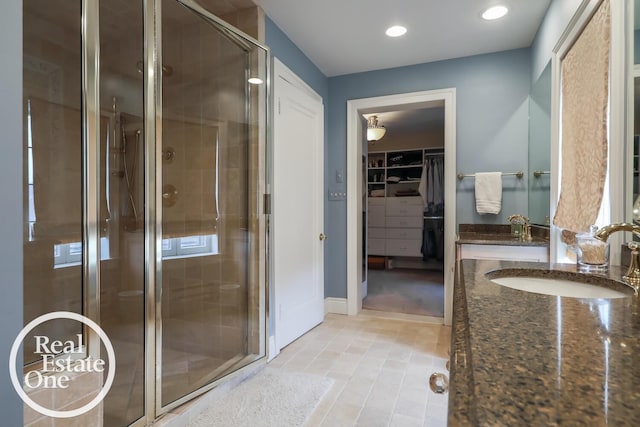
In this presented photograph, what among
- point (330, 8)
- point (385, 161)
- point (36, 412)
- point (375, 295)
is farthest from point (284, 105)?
point (385, 161)

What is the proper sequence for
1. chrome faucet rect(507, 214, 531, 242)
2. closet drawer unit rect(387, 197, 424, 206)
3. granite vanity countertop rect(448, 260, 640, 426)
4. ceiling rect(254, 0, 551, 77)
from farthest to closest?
closet drawer unit rect(387, 197, 424, 206), chrome faucet rect(507, 214, 531, 242), ceiling rect(254, 0, 551, 77), granite vanity countertop rect(448, 260, 640, 426)

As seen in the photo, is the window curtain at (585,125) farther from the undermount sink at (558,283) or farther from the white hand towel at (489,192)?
the white hand towel at (489,192)

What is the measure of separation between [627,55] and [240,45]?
2173 millimetres

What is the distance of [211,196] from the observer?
266 cm

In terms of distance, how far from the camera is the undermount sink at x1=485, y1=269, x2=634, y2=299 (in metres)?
1.07

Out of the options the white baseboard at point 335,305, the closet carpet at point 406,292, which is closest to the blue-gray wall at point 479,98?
the closet carpet at point 406,292

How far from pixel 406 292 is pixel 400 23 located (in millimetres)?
3251

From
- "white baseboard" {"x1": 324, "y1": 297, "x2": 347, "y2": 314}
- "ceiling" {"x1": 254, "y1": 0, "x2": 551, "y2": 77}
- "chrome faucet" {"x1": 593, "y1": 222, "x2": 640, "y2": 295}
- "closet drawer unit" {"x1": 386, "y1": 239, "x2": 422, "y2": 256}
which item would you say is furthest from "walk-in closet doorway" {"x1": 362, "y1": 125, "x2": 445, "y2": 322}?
"chrome faucet" {"x1": 593, "y1": 222, "x2": 640, "y2": 295}

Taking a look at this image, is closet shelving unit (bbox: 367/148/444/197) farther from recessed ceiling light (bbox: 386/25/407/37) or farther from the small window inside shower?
the small window inside shower

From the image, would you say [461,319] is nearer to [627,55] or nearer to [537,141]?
[627,55]

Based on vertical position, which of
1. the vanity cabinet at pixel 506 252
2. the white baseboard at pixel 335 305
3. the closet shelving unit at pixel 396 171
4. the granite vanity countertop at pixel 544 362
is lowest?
the white baseboard at pixel 335 305

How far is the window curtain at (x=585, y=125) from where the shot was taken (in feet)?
4.85

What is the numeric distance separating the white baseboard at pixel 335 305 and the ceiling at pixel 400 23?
2.43 metres

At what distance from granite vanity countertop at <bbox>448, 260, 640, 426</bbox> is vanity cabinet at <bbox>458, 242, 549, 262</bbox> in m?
1.70
